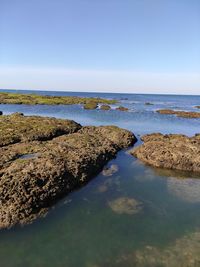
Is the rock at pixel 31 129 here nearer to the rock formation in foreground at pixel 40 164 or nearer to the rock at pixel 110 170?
the rock formation in foreground at pixel 40 164

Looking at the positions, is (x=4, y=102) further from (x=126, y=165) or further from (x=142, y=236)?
(x=142, y=236)

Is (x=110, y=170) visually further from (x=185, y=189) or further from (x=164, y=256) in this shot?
(x=164, y=256)

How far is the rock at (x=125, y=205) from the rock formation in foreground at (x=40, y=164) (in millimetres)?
3970

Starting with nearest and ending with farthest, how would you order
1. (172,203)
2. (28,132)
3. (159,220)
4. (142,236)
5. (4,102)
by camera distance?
(142,236) → (159,220) → (172,203) → (28,132) → (4,102)

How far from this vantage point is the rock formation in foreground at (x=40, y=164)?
19844 mm

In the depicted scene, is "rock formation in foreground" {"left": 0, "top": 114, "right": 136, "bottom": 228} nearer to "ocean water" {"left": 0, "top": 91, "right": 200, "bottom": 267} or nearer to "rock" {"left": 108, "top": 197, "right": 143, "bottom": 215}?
"ocean water" {"left": 0, "top": 91, "right": 200, "bottom": 267}

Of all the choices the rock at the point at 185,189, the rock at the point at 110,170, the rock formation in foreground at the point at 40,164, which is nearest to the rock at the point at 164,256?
the rock at the point at 185,189

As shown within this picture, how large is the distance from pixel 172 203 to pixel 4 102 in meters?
102

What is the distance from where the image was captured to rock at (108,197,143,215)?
21.2 metres

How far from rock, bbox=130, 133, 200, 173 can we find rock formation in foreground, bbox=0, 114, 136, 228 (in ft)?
12.8

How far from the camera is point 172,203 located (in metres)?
23.0

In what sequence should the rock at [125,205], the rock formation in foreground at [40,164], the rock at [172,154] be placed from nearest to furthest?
the rock formation in foreground at [40,164], the rock at [125,205], the rock at [172,154]

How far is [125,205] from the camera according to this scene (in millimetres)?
22031

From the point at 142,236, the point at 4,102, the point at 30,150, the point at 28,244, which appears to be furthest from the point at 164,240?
the point at 4,102
